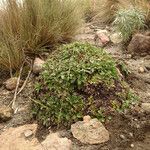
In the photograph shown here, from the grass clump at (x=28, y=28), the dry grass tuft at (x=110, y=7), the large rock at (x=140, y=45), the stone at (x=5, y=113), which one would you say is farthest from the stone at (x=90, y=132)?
the dry grass tuft at (x=110, y=7)

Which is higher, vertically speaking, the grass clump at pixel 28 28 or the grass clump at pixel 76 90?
the grass clump at pixel 28 28

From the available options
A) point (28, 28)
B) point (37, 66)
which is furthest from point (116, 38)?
point (37, 66)

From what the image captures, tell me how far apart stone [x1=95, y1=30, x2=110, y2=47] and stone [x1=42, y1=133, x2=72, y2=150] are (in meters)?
2.02

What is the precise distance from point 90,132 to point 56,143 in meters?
0.27

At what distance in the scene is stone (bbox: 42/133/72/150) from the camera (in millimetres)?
2779

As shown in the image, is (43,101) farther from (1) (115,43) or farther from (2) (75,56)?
(1) (115,43)

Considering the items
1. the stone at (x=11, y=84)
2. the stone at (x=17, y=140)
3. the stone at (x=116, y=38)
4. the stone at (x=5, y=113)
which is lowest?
the stone at (x=17, y=140)

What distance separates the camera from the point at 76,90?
3158mm

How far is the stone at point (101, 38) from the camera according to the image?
4691mm

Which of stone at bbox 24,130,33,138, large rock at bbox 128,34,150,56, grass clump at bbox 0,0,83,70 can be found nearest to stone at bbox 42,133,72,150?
stone at bbox 24,130,33,138

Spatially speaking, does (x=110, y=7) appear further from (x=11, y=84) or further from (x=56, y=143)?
(x=56, y=143)

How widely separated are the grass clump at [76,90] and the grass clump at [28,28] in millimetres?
652

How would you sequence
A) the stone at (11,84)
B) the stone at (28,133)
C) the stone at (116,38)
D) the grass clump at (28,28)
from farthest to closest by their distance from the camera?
the stone at (116,38) < the grass clump at (28,28) < the stone at (11,84) < the stone at (28,133)

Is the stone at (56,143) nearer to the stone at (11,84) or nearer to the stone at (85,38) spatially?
the stone at (11,84)
